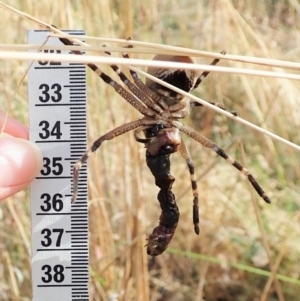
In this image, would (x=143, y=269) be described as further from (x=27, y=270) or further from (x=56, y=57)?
(x=56, y=57)

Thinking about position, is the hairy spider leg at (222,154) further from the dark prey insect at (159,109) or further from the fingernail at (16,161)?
the fingernail at (16,161)

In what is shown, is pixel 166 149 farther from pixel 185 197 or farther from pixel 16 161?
pixel 185 197

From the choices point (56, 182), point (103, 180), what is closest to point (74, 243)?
point (56, 182)

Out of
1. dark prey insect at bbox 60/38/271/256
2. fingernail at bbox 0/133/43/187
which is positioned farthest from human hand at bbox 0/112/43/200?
dark prey insect at bbox 60/38/271/256

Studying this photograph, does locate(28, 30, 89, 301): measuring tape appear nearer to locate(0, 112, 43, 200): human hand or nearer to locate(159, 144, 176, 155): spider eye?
locate(0, 112, 43, 200): human hand

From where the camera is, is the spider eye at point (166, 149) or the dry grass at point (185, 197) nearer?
the spider eye at point (166, 149)

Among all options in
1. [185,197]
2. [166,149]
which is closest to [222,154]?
[166,149]

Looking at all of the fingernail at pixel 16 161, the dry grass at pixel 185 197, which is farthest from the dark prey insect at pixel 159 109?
the dry grass at pixel 185 197
